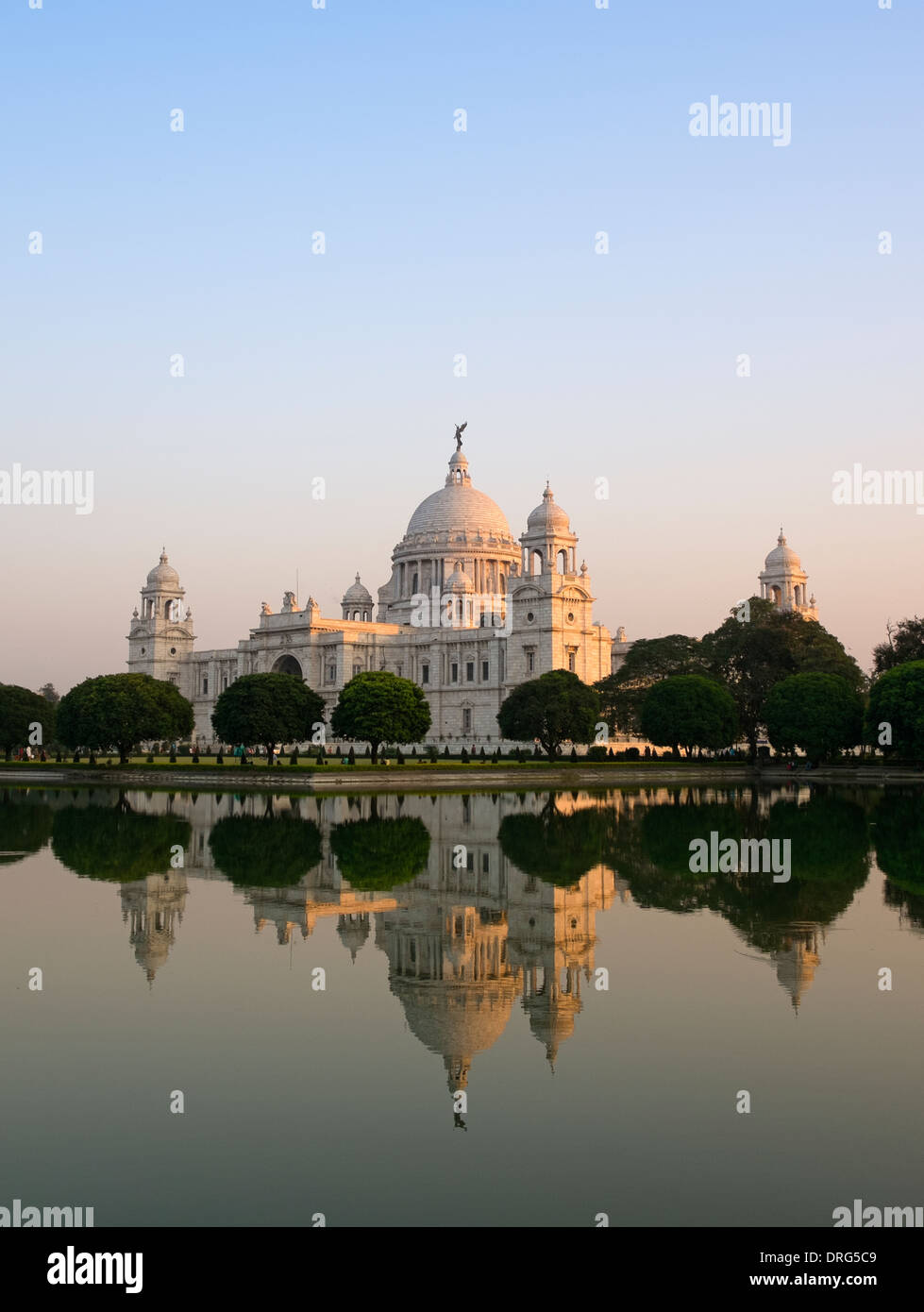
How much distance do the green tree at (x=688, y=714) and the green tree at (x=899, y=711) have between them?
8.50 metres

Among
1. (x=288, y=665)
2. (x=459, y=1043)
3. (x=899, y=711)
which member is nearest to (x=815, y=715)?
(x=899, y=711)

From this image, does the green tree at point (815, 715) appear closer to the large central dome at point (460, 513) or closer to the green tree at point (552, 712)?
the green tree at point (552, 712)

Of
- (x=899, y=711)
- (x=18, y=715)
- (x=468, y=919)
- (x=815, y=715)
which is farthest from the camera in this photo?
(x=18, y=715)

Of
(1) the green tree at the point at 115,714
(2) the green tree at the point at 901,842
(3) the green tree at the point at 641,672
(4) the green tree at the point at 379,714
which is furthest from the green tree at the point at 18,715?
(2) the green tree at the point at 901,842

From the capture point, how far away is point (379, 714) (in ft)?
211

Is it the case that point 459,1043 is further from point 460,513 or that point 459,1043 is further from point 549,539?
point 460,513

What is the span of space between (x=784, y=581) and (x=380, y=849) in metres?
75.4

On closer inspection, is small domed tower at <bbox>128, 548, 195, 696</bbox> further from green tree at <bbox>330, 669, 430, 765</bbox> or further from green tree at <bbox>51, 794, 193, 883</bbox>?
green tree at <bbox>51, 794, 193, 883</bbox>

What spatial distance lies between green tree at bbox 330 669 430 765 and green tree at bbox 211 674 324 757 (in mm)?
2141

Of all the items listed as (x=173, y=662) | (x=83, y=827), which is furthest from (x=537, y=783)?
(x=173, y=662)

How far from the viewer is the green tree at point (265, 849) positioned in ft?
74.8

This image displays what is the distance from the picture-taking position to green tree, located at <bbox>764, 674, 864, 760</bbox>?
67812mm

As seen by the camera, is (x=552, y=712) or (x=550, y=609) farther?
(x=550, y=609)

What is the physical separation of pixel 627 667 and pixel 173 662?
163ft
